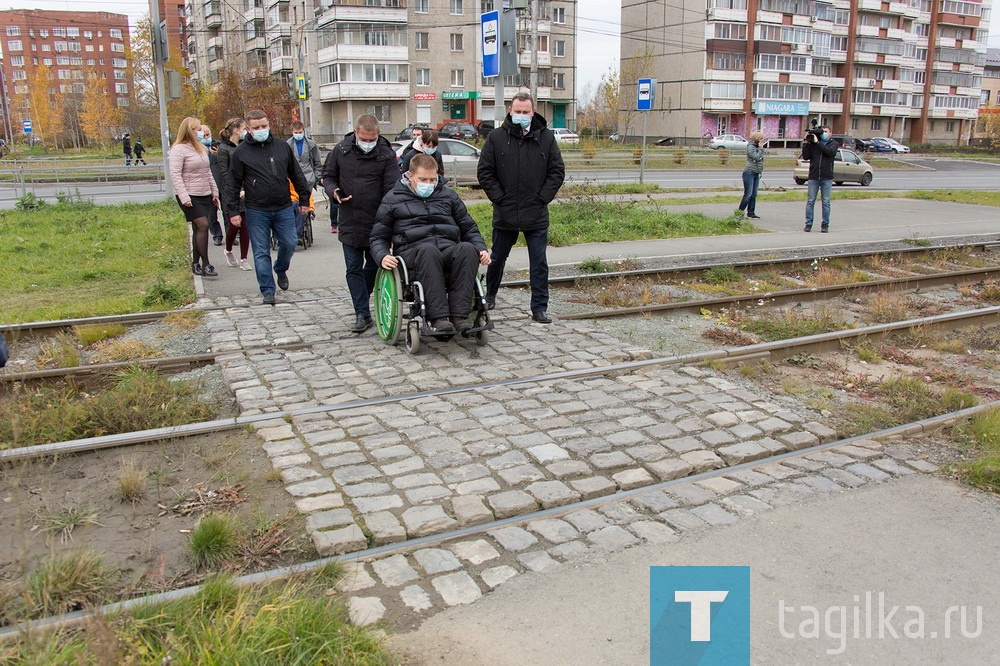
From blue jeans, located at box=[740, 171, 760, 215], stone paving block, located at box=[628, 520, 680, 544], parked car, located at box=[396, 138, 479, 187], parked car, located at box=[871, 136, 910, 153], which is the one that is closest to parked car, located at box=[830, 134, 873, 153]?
parked car, located at box=[871, 136, 910, 153]

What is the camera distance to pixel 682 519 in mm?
4332

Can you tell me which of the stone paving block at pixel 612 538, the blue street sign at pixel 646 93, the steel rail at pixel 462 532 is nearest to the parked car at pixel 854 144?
the blue street sign at pixel 646 93

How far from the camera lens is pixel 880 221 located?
18.4 meters

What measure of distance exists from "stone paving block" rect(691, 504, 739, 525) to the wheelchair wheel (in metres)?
3.41

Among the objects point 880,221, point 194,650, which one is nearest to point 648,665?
Result: point 194,650

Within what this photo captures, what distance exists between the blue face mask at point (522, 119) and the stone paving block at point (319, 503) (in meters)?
4.79

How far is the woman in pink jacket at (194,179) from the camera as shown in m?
10.5

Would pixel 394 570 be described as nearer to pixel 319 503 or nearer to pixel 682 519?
pixel 319 503

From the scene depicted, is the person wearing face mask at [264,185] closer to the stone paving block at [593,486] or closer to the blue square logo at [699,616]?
the stone paving block at [593,486]

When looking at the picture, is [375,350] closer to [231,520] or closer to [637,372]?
[637,372]

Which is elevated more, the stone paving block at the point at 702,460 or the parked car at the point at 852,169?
the parked car at the point at 852,169

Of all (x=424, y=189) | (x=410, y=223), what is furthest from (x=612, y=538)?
(x=424, y=189)

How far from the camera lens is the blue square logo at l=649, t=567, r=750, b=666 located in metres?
3.21

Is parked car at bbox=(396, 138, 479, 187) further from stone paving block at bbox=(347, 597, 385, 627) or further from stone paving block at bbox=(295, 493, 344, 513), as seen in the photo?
stone paving block at bbox=(347, 597, 385, 627)
